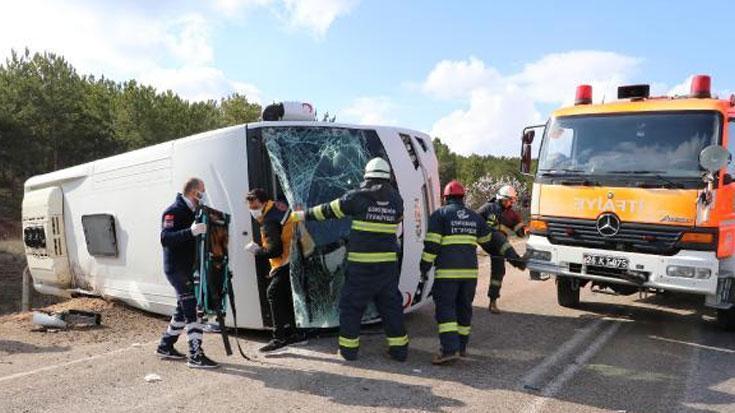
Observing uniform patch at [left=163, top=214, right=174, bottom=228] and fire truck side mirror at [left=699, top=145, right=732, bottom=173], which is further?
fire truck side mirror at [left=699, top=145, right=732, bottom=173]

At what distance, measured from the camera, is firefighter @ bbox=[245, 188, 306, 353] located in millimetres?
5656

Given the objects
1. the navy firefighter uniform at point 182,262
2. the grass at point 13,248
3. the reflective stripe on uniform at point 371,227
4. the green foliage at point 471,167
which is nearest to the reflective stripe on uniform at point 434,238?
→ the reflective stripe on uniform at point 371,227

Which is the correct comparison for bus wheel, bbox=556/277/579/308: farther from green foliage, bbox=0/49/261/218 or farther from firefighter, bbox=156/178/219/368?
green foliage, bbox=0/49/261/218

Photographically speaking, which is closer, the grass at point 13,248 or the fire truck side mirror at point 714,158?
the fire truck side mirror at point 714,158

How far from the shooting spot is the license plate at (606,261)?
653 centimetres

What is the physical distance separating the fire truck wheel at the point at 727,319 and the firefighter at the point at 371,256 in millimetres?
4127

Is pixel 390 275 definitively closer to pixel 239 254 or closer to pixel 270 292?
pixel 270 292

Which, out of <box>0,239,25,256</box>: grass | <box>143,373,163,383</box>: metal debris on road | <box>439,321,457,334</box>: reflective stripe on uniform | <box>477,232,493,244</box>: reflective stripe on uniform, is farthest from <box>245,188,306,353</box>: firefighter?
<box>0,239,25,256</box>: grass

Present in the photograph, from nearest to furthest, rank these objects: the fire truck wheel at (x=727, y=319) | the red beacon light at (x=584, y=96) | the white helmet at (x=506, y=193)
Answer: the fire truck wheel at (x=727, y=319) → the red beacon light at (x=584, y=96) → the white helmet at (x=506, y=193)

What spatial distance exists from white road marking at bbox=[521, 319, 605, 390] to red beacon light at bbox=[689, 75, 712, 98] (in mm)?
2995

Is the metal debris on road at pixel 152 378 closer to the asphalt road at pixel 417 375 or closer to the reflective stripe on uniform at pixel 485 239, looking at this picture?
the asphalt road at pixel 417 375

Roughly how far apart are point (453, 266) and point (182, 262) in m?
2.47

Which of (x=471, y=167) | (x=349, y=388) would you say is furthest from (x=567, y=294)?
(x=471, y=167)

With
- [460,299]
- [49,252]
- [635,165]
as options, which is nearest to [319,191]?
[460,299]
